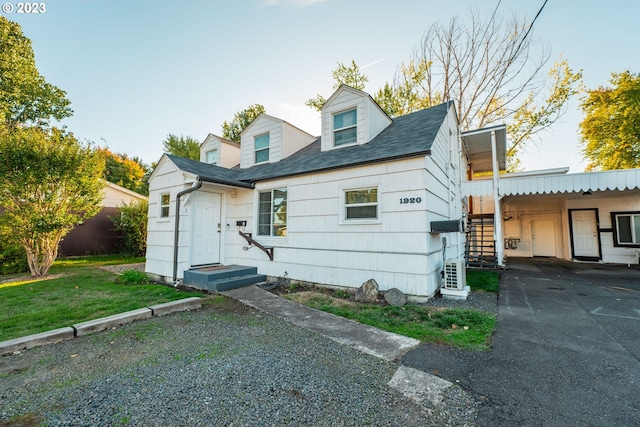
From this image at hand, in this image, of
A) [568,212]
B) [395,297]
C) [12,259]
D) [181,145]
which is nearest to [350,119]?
[395,297]

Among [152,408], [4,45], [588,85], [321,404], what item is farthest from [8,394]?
[588,85]

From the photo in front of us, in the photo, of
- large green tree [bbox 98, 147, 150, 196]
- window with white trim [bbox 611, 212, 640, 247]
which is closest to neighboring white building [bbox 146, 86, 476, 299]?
window with white trim [bbox 611, 212, 640, 247]

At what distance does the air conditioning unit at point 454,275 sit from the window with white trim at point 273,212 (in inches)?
175

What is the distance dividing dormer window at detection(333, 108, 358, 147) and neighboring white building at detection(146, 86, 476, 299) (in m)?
0.03

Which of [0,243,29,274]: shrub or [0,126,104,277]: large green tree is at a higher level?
[0,126,104,277]: large green tree

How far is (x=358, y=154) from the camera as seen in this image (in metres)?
7.00

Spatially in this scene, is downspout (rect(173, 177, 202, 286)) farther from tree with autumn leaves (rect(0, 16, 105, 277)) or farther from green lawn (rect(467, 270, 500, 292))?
green lawn (rect(467, 270, 500, 292))

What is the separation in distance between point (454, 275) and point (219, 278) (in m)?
5.85

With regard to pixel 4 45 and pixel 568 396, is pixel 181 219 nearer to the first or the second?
pixel 568 396

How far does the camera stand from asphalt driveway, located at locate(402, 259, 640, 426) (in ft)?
7.39

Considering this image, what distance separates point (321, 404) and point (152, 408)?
1448 mm

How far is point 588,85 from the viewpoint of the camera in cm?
1786

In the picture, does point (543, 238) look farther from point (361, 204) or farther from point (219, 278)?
point (219, 278)

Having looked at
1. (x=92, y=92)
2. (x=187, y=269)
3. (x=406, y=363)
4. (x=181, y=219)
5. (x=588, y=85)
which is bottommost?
(x=406, y=363)
